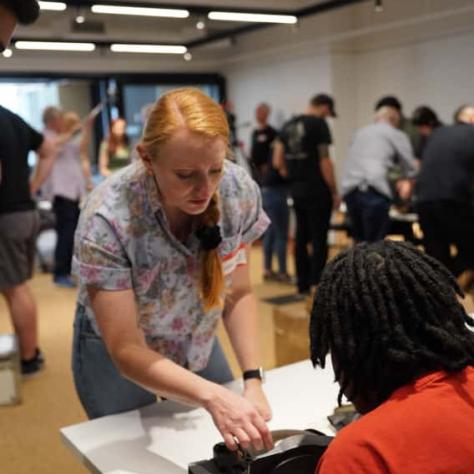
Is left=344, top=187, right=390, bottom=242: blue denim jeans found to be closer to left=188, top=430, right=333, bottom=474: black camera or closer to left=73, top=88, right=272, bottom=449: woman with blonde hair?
left=73, top=88, right=272, bottom=449: woman with blonde hair

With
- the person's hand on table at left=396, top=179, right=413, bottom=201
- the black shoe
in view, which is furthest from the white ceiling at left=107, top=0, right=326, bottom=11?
the black shoe

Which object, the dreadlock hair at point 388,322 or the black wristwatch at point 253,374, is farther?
the black wristwatch at point 253,374

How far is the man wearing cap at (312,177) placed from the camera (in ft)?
15.9

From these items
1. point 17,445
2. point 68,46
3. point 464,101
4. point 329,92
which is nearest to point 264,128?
point 329,92

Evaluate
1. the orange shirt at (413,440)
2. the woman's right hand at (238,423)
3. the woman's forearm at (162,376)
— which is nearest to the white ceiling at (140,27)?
the woman's forearm at (162,376)

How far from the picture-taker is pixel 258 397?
1488 mm

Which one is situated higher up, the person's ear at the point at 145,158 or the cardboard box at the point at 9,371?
the person's ear at the point at 145,158

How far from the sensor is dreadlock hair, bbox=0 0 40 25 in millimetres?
1429

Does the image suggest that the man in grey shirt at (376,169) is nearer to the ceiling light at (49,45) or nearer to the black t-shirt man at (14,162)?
the black t-shirt man at (14,162)

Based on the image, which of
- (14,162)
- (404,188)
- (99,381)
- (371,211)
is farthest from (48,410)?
(404,188)

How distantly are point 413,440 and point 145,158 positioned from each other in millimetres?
829

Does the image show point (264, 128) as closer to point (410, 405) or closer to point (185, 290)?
point (185, 290)

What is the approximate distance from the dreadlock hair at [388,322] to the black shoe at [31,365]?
10.1ft

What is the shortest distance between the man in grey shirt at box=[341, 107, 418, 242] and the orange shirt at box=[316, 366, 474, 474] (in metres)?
3.99
